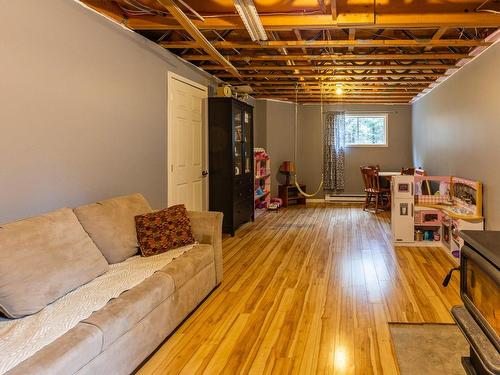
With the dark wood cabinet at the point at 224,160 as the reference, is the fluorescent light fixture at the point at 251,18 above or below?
above

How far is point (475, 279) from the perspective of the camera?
1.78m

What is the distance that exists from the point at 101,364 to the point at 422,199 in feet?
15.5

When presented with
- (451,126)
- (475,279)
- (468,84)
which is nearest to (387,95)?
(451,126)

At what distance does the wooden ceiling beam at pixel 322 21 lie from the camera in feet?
10.6

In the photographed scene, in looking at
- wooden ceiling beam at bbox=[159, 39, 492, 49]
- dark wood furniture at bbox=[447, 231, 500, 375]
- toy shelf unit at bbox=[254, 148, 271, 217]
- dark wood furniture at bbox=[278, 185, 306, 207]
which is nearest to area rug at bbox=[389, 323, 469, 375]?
dark wood furniture at bbox=[447, 231, 500, 375]

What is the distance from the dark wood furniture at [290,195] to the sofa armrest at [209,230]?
5602mm

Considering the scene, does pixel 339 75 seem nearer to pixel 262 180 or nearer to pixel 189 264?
pixel 262 180

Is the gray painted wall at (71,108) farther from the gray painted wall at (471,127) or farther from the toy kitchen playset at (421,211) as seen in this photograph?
the gray painted wall at (471,127)

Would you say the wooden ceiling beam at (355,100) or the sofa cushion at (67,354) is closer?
the sofa cushion at (67,354)

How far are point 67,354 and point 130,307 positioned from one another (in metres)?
0.50

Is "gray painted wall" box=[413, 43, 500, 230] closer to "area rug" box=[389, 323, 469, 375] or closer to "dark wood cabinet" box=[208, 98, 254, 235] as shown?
"area rug" box=[389, 323, 469, 375]

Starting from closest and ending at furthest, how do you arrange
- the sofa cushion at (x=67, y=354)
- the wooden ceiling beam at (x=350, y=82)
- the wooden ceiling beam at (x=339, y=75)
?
the sofa cushion at (x=67, y=354) → the wooden ceiling beam at (x=339, y=75) → the wooden ceiling beam at (x=350, y=82)

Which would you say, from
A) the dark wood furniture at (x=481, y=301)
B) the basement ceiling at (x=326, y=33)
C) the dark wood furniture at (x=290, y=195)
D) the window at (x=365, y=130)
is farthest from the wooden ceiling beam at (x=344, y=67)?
the window at (x=365, y=130)

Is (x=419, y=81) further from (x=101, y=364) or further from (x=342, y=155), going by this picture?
(x=101, y=364)
